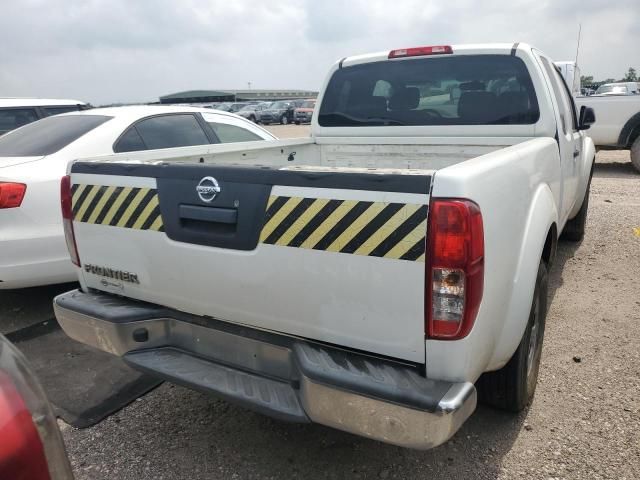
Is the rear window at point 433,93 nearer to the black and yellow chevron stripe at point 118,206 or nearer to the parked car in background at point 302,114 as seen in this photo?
the black and yellow chevron stripe at point 118,206

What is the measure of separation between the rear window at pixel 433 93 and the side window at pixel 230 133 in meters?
1.42

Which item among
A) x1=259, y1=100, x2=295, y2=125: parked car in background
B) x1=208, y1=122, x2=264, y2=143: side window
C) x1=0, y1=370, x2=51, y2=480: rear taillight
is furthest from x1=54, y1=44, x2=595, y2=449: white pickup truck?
x1=259, y1=100, x2=295, y2=125: parked car in background

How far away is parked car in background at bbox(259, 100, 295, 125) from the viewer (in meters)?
35.5

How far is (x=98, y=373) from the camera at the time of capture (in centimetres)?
338

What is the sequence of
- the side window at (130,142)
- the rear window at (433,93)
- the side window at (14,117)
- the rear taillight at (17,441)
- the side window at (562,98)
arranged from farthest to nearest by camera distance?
the side window at (14,117)
the side window at (130,142)
the side window at (562,98)
the rear window at (433,93)
the rear taillight at (17,441)

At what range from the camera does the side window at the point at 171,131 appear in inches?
184

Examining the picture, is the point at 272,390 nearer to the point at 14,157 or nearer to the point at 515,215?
the point at 515,215

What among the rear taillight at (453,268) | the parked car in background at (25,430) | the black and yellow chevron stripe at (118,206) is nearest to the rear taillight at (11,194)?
the black and yellow chevron stripe at (118,206)

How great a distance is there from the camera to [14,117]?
21.4ft

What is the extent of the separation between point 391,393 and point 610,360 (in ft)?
7.33

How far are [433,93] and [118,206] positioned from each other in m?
2.48

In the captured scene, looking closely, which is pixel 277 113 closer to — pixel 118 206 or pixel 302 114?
pixel 302 114

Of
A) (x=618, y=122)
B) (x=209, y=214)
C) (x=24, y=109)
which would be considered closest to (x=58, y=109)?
(x=24, y=109)

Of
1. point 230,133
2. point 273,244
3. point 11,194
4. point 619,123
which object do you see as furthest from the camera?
point 619,123
